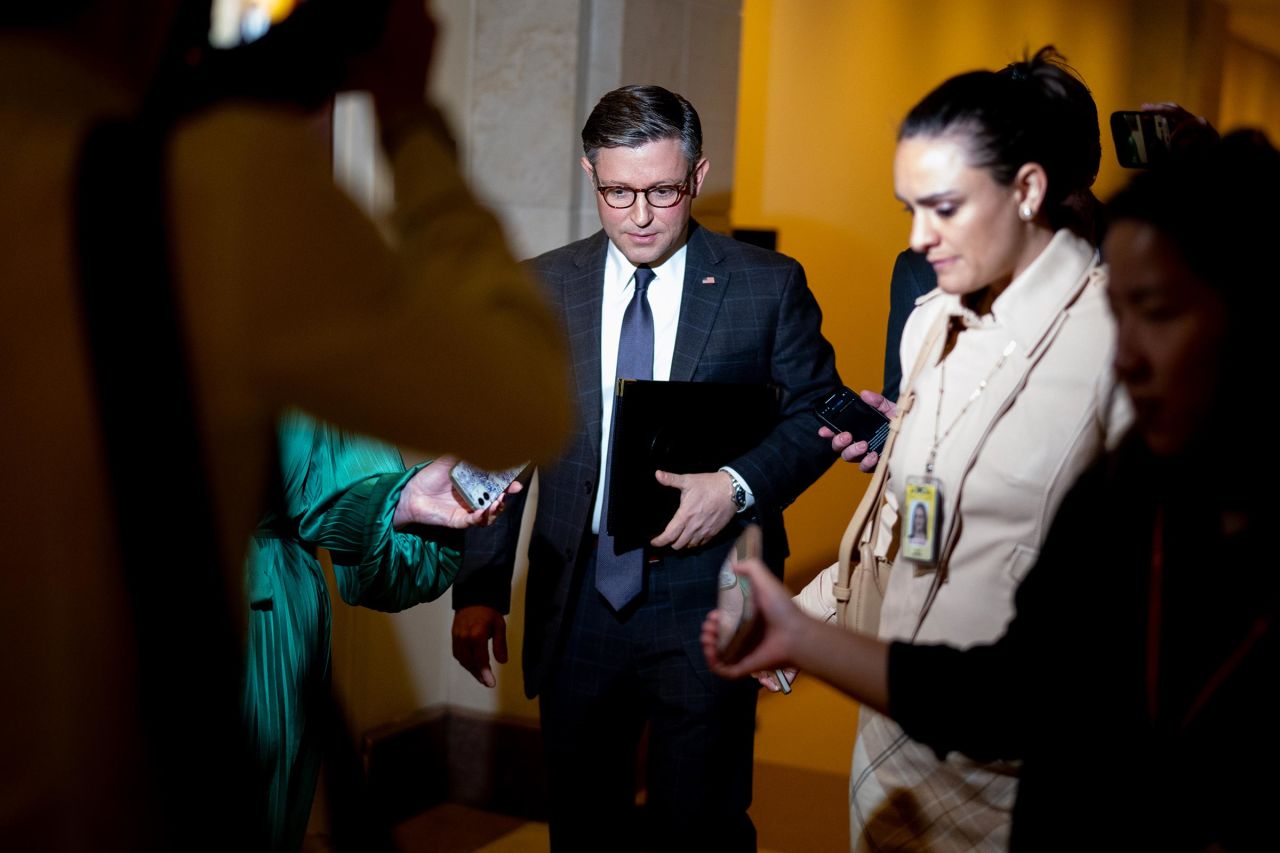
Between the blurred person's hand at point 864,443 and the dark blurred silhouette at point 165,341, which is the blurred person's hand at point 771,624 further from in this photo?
the blurred person's hand at point 864,443

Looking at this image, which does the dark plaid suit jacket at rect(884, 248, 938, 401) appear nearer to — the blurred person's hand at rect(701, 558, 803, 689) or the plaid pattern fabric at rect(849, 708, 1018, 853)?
the plaid pattern fabric at rect(849, 708, 1018, 853)

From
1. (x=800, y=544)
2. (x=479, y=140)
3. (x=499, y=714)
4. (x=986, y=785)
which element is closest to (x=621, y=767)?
(x=986, y=785)

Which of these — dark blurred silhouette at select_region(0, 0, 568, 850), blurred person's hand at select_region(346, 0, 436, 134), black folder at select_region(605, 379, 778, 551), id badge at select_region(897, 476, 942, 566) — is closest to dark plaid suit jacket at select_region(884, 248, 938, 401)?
black folder at select_region(605, 379, 778, 551)

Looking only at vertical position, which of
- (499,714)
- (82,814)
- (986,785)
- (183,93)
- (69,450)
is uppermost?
(183,93)

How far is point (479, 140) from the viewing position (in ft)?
13.5

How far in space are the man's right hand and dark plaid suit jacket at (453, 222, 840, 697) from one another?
0.03 metres

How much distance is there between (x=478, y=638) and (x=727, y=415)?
0.70 m

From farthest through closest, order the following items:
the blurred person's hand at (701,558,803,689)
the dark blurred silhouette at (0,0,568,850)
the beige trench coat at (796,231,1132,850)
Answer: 1. the beige trench coat at (796,231,1132,850)
2. the blurred person's hand at (701,558,803,689)
3. the dark blurred silhouette at (0,0,568,850)

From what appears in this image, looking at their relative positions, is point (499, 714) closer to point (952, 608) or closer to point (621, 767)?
point (621, 767)

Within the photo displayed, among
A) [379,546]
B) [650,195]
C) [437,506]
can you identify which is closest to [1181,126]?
[650,195]

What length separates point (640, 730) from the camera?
2.91m

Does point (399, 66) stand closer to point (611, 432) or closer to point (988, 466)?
point (988, 466)

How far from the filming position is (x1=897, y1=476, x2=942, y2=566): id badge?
1881 mm

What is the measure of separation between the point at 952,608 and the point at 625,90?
1.42m
